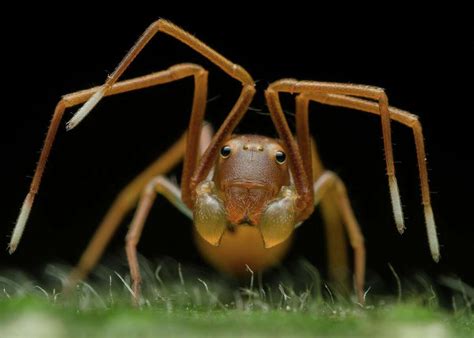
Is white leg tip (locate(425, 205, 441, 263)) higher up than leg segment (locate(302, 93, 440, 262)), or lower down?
lower down

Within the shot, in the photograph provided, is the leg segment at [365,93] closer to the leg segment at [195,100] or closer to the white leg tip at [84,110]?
the leg segment at [195,100]

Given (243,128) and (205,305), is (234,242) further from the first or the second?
(205,305)

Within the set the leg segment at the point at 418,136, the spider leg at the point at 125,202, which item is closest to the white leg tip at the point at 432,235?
the leg segment at the point at 418,136

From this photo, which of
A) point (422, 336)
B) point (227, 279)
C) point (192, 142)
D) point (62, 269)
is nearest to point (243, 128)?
point (192, 142)

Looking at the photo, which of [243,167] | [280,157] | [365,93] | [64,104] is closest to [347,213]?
[280,157]

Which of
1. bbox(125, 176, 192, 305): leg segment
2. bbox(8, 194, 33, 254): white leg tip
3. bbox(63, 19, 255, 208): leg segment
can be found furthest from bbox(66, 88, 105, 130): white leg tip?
bbox(125, 176, 192, 305): leg segment

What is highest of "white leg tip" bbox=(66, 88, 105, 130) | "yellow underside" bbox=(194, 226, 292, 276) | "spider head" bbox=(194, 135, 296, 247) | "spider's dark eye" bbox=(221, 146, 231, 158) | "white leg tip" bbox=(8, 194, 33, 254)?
"white leg tip" bbox=(66, 88, 105, 130)

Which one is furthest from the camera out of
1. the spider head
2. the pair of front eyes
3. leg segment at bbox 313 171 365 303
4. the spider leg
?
the spider leg

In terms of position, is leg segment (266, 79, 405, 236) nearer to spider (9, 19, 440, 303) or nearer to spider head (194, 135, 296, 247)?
spider (9, 19, 440, 303)
